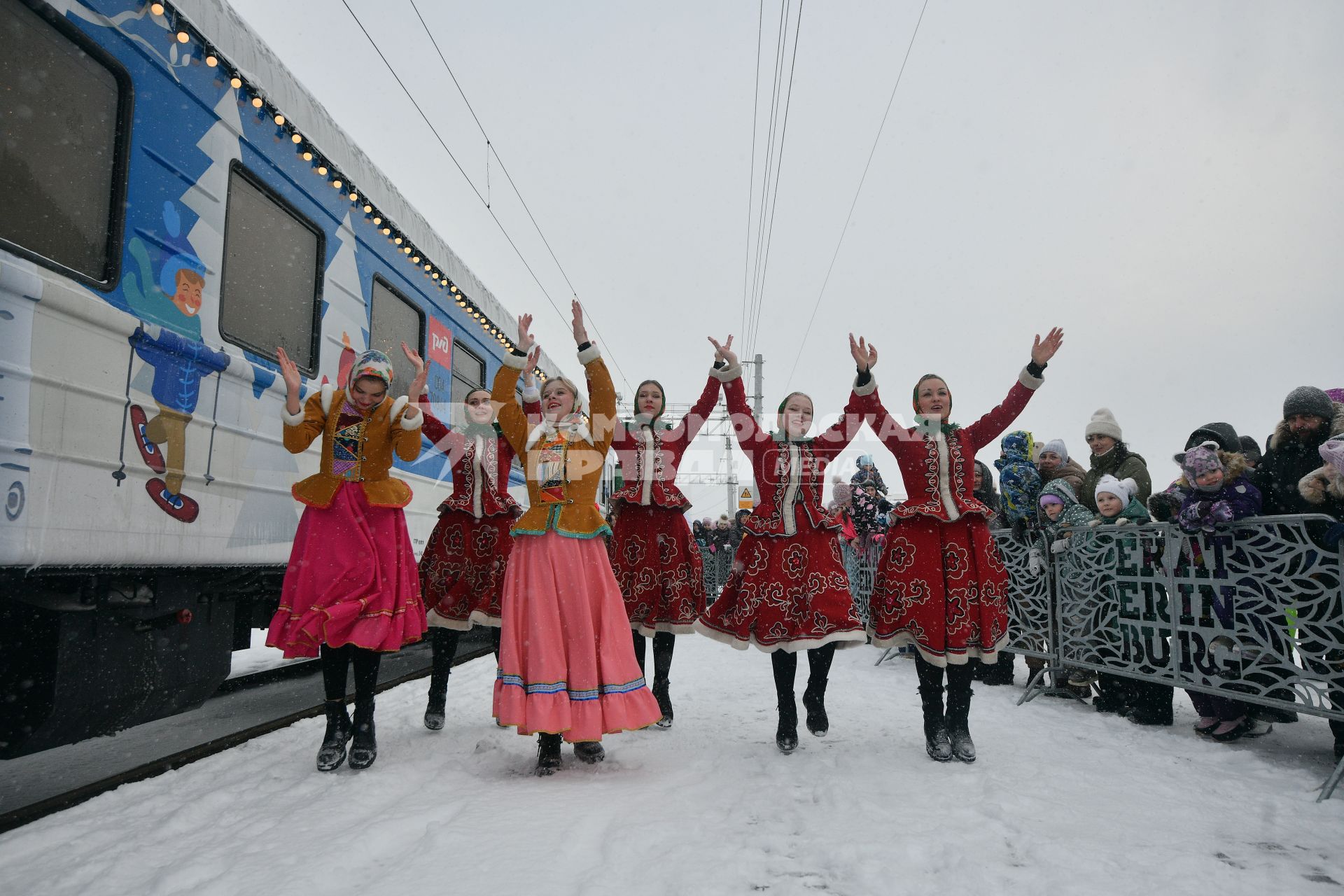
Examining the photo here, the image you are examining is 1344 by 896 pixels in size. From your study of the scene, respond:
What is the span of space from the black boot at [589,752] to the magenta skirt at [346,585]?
2.84 feet

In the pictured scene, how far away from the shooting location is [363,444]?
3.36 m

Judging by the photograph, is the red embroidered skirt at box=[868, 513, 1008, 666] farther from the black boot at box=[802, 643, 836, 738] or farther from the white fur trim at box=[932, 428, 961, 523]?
the black boot at box=[802, 643, 836, 738]

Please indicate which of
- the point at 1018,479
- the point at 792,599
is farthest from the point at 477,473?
the point at 1018,479

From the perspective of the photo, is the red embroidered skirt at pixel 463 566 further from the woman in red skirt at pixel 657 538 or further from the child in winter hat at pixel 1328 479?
the child in winter hat at pixel 1328 479

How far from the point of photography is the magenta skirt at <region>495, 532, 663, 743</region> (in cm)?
306

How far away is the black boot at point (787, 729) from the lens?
3.57m

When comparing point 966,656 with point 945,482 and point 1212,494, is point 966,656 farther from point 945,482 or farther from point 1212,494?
point 1212,494

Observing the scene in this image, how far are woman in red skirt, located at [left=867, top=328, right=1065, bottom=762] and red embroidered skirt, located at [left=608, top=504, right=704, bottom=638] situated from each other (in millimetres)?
992

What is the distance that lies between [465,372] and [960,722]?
4.48 m

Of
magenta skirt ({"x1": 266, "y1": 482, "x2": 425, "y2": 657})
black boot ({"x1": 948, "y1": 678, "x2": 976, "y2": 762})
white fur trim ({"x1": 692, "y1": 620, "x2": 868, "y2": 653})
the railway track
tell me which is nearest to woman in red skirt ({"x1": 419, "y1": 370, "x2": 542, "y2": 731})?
magenta skirt ({"x1": 266, "y1": 482, "x2": 425, "y2": 657})

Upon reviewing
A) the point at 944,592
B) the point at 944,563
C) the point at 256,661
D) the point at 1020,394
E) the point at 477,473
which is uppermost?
the point at 1020,394

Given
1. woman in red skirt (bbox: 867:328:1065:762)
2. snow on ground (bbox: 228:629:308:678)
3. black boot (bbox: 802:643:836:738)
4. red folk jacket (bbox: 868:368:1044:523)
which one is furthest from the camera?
snow on ground (bbox: 228:629:308:678)

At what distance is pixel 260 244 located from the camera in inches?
145

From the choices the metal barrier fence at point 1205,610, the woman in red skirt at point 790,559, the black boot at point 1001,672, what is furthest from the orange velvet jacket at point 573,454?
the black boot at point 1001,672
